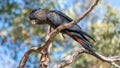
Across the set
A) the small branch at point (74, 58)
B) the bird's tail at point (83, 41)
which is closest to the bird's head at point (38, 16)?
the bird's tail at point (83, 41)

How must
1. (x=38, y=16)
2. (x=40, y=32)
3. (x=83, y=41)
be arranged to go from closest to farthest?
(x=83, y=41) < (x=38, y=16) < (x=40, y=32)

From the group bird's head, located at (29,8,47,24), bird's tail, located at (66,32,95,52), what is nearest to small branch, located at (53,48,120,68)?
bird's tail, located at (66,32,95,52)

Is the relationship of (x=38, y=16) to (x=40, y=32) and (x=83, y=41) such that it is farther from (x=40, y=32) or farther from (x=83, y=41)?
(x=40, y=32)

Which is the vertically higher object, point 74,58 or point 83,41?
point 83,41

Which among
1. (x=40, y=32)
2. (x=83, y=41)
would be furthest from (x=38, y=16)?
(x=40, y=32)

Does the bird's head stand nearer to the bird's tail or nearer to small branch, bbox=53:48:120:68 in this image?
the bird's tail

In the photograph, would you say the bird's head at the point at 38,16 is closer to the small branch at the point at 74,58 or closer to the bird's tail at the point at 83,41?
the bird's tail at the point at 83,41

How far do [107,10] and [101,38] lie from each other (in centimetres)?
61

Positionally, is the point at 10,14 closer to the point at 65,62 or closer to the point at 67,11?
the point at 67,11

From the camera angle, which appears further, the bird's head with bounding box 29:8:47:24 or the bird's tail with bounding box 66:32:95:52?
the bird's head with bounding box 29:8:47:24

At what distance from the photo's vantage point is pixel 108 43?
20.3 ft

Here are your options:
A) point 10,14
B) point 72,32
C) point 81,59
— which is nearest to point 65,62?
point 72,32

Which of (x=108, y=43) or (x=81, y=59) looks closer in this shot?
(x=108, y=43)

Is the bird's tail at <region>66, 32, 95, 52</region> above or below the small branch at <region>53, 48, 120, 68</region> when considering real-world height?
above
